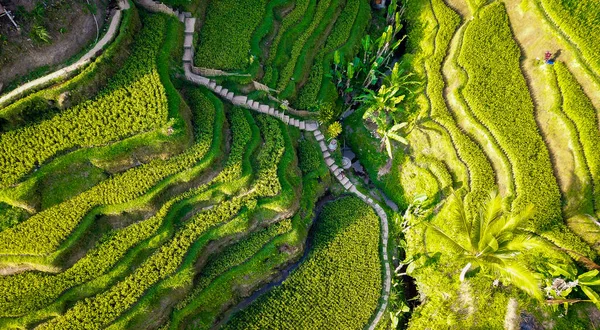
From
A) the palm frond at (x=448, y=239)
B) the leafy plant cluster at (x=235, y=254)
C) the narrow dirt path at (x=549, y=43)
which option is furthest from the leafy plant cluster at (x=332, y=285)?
the narrow dirt path at (x=549, y=43)

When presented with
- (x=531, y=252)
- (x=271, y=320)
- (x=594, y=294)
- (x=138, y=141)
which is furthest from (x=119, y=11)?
(x=594, y=294)

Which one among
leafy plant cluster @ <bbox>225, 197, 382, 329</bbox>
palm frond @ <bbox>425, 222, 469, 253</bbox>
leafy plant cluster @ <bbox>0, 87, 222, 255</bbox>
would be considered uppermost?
leafy plant cluster @ <bbox>0, 87, 222, 255</bbox>

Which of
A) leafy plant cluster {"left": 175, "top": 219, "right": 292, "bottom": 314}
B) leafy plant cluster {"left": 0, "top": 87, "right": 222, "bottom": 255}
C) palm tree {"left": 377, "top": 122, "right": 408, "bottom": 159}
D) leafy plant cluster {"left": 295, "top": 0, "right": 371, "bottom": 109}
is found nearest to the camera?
leafy plant cluster {"left": 0, "top": 87, "right": 222, "bottom": 255}

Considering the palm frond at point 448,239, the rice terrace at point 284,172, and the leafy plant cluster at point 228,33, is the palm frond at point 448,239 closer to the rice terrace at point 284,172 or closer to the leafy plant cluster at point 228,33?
the rice terrace at point 284,172

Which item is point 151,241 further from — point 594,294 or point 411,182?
point 594,294

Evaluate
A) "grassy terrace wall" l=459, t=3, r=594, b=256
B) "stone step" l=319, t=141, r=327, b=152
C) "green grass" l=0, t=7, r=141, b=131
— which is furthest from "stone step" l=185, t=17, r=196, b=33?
"grassy terrace wall" l=459, t=3, r=594, b=256

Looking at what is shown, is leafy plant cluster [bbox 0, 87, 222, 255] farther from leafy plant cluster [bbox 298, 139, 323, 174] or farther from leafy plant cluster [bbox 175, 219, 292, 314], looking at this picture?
leafy plant cluster [bbox 298, 139, 323, 174]

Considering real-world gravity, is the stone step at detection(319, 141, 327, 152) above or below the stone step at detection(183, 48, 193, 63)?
below
